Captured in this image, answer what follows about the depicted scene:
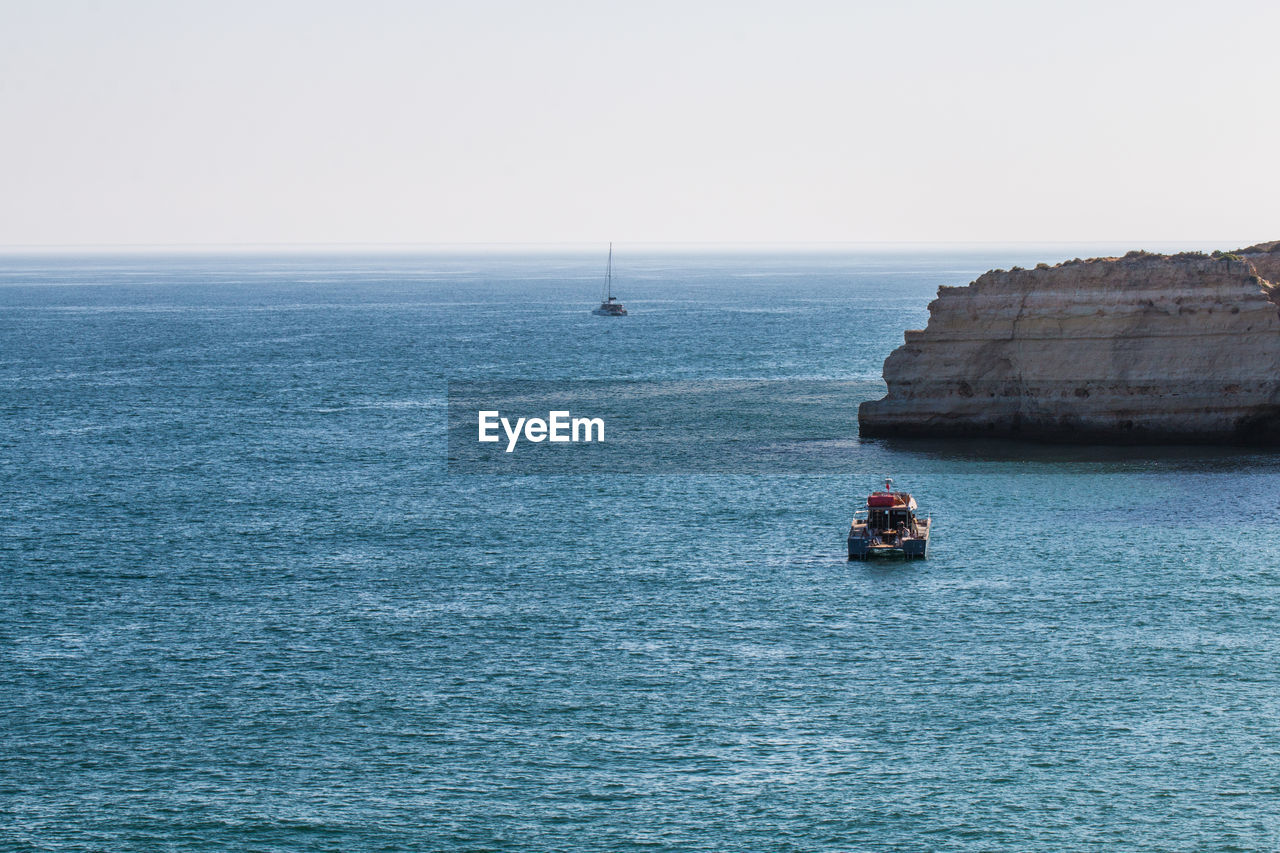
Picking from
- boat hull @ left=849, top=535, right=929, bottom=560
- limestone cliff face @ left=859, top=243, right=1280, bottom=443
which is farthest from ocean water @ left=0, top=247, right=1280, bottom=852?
limestone cliff face @ left=859, top=243, right=1280, bottom=443

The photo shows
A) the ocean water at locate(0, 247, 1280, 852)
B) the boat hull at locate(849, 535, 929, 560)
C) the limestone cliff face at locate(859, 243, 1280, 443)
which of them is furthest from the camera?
the limestone cliff face at locate(859, 243, 1280, 443)

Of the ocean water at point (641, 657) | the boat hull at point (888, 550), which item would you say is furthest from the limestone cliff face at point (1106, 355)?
the boat hull at point (888, 550)

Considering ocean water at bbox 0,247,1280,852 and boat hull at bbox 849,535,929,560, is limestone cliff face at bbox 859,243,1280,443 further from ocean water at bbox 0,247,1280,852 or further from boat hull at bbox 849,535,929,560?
boat hull at bbox 849,535,929,560

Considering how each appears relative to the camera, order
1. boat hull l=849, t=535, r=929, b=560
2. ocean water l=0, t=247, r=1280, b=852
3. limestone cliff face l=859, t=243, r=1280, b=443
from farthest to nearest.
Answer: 1. limestone cliff face l=859, t=243, r=1280, b=443
2. boat hull l=849, t=535, r=929, b=560
3. ocean water l=0, t=247, r=1280, b=852

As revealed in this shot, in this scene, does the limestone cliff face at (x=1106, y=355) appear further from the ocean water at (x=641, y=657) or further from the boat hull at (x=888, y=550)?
the boat hull at (x=888, y=550)

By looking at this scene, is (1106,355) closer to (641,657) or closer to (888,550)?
(888,550)

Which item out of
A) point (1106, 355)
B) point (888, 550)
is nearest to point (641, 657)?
point (888, 550)
